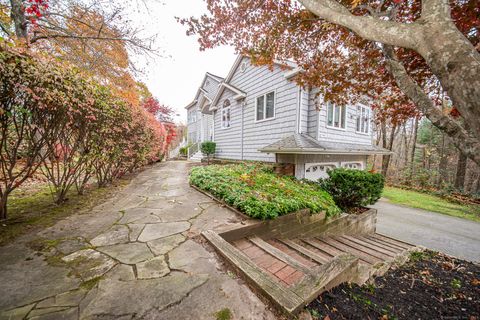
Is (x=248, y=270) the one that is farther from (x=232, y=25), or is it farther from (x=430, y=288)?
(x=232, y=25)

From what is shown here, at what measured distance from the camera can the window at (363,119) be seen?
9141mm

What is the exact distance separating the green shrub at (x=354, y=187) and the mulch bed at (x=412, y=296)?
2393mm

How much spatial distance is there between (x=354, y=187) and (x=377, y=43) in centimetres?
393

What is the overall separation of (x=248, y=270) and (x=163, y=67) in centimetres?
752

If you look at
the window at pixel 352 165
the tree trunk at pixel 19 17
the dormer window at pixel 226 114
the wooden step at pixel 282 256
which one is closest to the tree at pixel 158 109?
the dormer window at pixel 226 114

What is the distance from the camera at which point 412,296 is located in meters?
2.48

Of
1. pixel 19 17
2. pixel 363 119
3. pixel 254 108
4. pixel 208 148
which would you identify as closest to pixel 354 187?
pixel 363 119

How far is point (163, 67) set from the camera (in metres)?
6.99

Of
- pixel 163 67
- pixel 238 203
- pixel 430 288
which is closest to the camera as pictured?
pixel 430 288

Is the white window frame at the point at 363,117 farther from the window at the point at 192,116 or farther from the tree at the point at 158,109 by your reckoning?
the tree at the point at 158,109

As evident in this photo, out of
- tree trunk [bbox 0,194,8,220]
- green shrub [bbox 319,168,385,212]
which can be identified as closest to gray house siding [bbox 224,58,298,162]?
green shrub [bbox 319,168,385,212]

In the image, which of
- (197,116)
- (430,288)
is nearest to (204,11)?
(430,288)

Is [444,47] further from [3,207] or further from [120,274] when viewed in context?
[3,207]

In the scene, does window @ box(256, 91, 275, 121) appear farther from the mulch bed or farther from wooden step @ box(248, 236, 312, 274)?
the mulch bed
